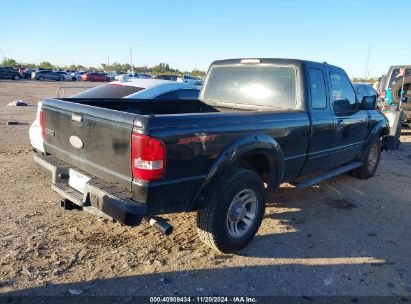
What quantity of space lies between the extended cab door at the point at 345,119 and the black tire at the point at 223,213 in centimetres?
192

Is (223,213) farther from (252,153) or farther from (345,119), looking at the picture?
(345,119)

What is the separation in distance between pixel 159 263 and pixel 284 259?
4.00ft

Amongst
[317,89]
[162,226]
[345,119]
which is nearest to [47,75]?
[345,119]

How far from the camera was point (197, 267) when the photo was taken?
3361 mm

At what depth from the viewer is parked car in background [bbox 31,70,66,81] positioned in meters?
50.1

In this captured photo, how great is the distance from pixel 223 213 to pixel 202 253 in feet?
1.76

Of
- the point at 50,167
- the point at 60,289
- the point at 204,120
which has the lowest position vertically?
the point at 60,289

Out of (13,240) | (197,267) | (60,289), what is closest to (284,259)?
(197,267)

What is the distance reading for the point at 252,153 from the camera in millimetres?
3607

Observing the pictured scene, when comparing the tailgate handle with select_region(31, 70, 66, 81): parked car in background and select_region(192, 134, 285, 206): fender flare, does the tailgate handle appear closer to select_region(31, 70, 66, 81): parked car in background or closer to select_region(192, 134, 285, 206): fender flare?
select_region(192, 134, 285, 206): fender flare

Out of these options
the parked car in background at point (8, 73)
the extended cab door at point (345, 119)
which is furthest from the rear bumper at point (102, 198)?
the parked car in background at point (8, 73)

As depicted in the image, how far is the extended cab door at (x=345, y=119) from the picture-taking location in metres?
4.92

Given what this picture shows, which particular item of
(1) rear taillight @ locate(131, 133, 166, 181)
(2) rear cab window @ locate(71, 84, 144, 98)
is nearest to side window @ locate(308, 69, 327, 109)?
(1) rear taillight @ locate(131, 133, 166, 181)

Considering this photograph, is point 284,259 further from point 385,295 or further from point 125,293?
point 125,293
